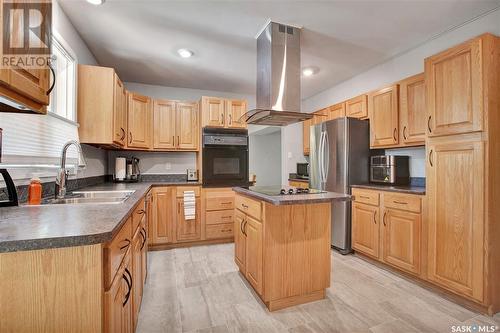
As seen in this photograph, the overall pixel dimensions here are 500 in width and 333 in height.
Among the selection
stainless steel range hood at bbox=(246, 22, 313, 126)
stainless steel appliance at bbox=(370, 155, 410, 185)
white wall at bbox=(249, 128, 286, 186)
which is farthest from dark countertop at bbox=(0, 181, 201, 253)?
white wall at bbox=(249, 128, 286, 186)

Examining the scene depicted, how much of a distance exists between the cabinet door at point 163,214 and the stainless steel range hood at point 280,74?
1699 millimetres

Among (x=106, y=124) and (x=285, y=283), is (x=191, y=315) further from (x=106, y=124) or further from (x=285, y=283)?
(x=106, y=124)

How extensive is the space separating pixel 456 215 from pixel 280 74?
1971 millimetres

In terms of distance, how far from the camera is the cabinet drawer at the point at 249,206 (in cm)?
198

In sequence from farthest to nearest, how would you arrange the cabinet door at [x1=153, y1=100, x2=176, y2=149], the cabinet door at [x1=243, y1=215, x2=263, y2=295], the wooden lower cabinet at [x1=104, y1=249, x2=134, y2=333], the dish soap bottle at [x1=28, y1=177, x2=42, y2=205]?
1. the cabinet door at [x1=153, y1=100, x2=176, y2=149]
2. the cabinet door at [x1=243, y1=215, x2=263, y2=295]
3. the dish soap bottle at [x1=28, y1=177, x2=42, y2=205]
4. the wooden lower cabinet at [x1=104, y1=249, x2=134, y2=333]

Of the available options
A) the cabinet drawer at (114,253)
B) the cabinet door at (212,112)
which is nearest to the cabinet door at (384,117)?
Result: the cabinet door at (212,112)

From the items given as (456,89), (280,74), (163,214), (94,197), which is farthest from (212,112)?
(456,89)

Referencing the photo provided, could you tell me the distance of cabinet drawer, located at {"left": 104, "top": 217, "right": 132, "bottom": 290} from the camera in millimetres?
913

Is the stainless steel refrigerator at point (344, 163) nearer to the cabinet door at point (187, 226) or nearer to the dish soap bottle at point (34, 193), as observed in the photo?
the cabinet door at point (187, 226)

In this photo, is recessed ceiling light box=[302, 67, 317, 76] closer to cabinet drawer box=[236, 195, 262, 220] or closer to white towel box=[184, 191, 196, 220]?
cabinet drawer box=[236, 195, 262, 220]

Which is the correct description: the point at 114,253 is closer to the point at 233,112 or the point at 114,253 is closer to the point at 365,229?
the point at 365,229

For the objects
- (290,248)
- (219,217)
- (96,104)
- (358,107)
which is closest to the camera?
(290,248)

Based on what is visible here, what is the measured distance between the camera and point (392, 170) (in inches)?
113

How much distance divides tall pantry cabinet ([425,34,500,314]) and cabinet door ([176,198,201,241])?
269cm
